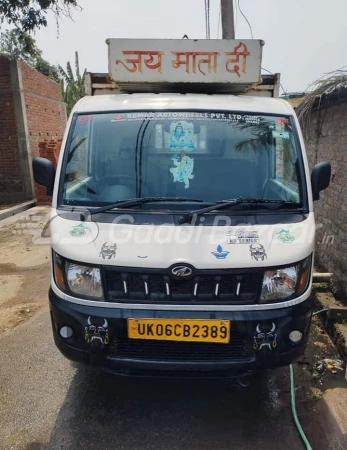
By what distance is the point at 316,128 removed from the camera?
18.0 feet

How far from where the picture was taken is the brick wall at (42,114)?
10469mm

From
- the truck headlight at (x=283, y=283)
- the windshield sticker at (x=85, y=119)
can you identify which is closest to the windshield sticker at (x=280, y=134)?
the truck headlight at (x=283, y=283)

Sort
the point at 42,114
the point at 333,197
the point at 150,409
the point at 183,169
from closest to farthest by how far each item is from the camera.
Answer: the point at 150,409
the point at 183,169
the point at 333,197
the point at 42,114

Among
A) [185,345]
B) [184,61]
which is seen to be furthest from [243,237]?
[184,61]

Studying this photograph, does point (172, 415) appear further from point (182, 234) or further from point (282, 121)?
point (282, 121)

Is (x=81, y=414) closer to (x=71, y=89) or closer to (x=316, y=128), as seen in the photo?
(x=316, y=128)

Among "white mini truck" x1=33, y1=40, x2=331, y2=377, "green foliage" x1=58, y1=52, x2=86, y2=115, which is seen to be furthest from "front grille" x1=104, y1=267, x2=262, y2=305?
"green foliage" x1=58, y1=52, x2=86, y2=115

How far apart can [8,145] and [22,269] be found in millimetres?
5605

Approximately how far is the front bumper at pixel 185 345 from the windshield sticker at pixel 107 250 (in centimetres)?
34

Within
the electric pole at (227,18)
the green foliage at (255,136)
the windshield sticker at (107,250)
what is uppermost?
the electric pole at (227,18)

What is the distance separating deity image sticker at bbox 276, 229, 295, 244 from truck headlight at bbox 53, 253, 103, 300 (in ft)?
3.92

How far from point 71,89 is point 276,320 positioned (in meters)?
19.0

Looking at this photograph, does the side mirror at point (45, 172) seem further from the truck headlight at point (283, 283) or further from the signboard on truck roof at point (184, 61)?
the truck headlight at point (283, 283)

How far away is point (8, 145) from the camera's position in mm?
10320
